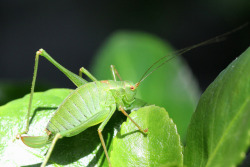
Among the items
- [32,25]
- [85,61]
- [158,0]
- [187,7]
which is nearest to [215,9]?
[187,7]

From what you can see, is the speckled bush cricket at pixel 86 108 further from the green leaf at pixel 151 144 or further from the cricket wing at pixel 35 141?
the green leaf at pixel 151 144

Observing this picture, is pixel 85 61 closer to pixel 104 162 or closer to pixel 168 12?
pixel 168 12

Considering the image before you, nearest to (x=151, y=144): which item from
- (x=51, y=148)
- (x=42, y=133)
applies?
(x=51, y=148)

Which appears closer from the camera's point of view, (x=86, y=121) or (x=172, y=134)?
(x=172, y=134)

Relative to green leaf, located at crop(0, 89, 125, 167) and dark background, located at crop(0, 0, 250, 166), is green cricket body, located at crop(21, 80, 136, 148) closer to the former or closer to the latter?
green leaf, located at crop(0, 89, 125, 167)

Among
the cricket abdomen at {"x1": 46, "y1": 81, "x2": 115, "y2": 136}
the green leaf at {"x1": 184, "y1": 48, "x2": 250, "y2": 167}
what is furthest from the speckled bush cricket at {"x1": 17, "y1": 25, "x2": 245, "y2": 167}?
the green leaf at {"x1": 184, "y1": 48, "x2": 250, "y2": 167}

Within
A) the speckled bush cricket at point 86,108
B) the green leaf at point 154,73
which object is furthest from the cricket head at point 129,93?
the green leaf at point 154,73

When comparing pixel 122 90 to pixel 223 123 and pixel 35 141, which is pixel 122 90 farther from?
pixel 223 123
